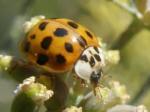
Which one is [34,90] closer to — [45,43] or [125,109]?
[45,43]

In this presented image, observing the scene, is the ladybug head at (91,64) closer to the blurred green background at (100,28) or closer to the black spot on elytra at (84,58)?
the black spot on elytra at (84,58)

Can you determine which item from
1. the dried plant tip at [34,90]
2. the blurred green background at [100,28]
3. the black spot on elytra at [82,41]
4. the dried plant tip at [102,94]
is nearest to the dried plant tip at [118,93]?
the dried plant tip at [102,94]

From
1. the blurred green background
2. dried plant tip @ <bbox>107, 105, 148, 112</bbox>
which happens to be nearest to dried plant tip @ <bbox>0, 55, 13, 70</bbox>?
dried plant tip @ <bbox>107, 105, 148, 112</bbox>

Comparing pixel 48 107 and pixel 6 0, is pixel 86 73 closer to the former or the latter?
pixel 48 107

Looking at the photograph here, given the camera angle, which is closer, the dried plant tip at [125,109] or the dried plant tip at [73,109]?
the dried plant tip at [73,109]

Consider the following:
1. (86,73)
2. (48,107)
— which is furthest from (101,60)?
(48,107)


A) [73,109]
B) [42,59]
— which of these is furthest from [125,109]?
[42,59]
